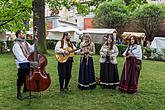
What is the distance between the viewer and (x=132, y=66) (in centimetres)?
786

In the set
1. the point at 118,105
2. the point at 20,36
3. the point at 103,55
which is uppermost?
the point at 20,36

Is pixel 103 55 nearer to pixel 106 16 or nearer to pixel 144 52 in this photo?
pixel 144 52

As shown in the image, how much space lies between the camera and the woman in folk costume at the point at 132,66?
780 cm

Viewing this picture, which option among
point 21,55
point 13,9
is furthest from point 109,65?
point 13,9

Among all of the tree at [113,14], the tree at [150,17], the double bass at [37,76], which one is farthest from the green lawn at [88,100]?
the tree at [113,14]

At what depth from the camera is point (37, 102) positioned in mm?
6895

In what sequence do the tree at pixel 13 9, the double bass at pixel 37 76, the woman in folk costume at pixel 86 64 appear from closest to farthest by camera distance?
the double bass at pixel 37 76 < the woman in folk costume at pixel 86 64 < the tree at pixel 13 9

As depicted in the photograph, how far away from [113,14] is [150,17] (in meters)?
3.41

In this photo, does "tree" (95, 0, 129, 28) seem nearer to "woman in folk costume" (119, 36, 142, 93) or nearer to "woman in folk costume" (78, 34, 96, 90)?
"woman in folk costume" (78, 34, 96, 90)

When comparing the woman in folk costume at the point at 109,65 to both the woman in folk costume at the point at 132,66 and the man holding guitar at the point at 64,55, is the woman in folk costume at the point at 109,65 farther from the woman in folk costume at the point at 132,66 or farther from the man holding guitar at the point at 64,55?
the man holding guitar at the point at 64,55

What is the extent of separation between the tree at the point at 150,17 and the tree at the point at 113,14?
1313 mm

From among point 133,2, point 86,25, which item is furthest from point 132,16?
point 133,2

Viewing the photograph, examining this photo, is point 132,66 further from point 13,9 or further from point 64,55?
point 13,9

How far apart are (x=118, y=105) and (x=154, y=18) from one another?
21188 mm
